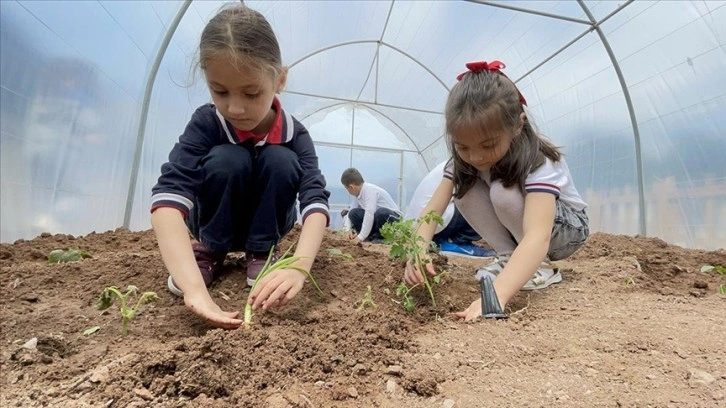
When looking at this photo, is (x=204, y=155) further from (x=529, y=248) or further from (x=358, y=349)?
(x=529, y=248)

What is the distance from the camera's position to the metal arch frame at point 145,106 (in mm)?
3572

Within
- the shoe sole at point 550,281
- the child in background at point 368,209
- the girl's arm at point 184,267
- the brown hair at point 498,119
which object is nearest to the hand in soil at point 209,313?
the girl's arm at point 184,267

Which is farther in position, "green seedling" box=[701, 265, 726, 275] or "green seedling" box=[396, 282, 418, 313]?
"green seedling" box=[701, 265, 726, 275]

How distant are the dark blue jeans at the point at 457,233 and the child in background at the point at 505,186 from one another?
68.6 inches

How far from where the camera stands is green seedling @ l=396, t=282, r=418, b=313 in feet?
4.59

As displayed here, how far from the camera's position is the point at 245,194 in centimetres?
162

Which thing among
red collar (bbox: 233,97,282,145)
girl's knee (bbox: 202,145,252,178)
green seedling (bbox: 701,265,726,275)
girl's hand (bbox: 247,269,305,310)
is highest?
red collar (bbox: 233,97,282,145)

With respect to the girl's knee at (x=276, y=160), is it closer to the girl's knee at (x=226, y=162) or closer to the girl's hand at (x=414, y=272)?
the girl's knee at (x=226, y=162)

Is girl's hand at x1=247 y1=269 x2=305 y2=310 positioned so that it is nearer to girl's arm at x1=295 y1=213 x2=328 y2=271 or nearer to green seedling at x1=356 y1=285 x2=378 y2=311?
girl's arm at x1=295 y1=213 x2=328 y2=271

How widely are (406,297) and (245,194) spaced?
68cm

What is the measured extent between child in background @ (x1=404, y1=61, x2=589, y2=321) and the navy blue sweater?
45cm

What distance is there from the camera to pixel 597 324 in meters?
1.21

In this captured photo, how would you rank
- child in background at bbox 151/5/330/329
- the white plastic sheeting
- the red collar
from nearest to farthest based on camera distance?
child in background at bbox 151/5/330/329 < the red collar < the white plastic sheeting

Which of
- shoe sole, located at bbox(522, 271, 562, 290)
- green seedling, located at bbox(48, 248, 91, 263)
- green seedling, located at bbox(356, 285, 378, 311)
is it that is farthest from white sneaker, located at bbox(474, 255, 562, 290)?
green seedling, located at bbox(48, 248, 91, 263)
